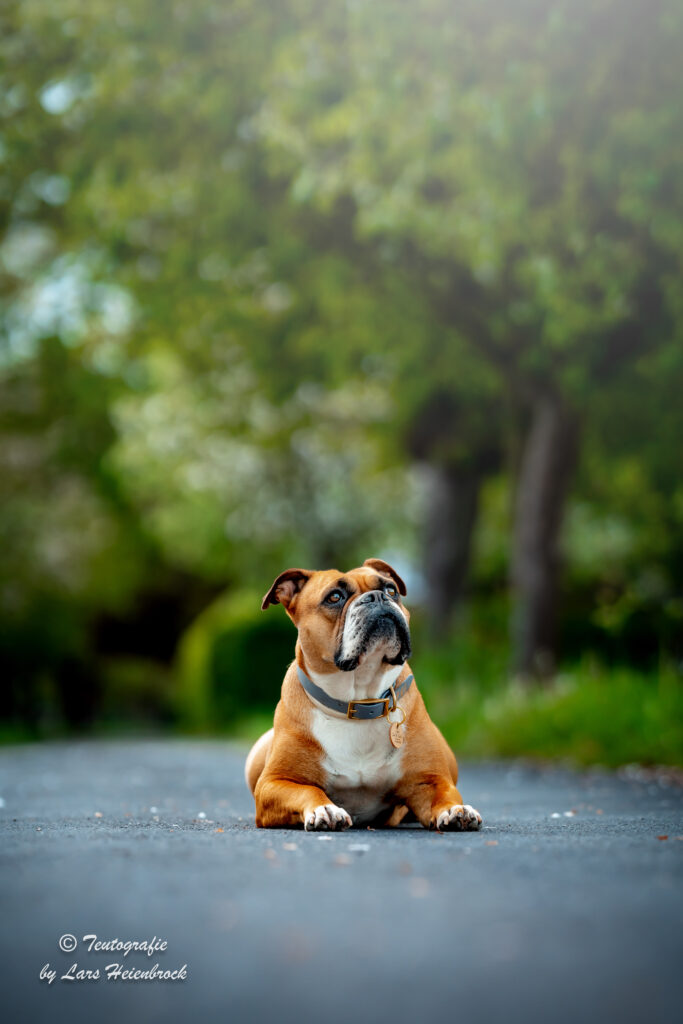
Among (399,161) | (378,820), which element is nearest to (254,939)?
(378,820)

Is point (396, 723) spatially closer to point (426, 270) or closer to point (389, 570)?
point (389, 570)

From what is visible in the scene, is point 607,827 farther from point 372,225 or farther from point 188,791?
point 372,225

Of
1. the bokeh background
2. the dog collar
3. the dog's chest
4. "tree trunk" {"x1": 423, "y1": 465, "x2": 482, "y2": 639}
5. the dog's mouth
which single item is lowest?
the dog's chest

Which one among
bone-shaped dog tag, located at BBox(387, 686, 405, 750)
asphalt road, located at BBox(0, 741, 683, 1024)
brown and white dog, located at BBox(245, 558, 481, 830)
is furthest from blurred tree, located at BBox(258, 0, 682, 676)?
asphalt road, located at BBox(0, 741, 683, 1024)

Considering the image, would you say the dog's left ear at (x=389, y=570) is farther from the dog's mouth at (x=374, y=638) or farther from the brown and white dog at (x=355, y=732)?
the dog's mouth at (x=374, y=638)

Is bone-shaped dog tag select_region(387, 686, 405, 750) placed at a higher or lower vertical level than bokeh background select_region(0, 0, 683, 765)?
lower

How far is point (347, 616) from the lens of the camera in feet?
13.8

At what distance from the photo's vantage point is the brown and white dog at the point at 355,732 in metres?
4.09

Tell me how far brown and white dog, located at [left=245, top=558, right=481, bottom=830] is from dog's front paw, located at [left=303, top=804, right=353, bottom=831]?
0.08 metres

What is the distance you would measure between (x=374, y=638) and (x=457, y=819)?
0.72m

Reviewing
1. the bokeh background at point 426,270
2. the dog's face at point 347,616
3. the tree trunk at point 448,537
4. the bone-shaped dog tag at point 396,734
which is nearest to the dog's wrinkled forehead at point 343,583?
the dog's face at point 347,616

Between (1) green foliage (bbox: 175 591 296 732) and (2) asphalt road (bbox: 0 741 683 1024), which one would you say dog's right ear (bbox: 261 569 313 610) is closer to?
(2) asphalt road (bbox: 0 741 683 1024)

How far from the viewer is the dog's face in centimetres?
409

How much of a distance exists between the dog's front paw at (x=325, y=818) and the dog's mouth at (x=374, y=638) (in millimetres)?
505
